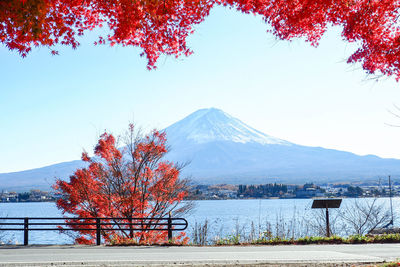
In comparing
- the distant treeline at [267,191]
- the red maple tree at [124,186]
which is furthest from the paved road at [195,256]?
the distant treeline at [267,191]

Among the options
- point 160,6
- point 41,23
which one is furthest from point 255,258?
point 41,23

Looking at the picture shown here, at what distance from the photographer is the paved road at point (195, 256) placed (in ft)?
33.2

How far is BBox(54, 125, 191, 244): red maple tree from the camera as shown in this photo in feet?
64.6

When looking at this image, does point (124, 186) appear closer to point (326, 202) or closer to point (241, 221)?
point (326, 202)

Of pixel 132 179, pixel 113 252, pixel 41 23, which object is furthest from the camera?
pixel 132 179

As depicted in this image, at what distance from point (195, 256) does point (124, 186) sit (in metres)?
9.72

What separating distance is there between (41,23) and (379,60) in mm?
7398

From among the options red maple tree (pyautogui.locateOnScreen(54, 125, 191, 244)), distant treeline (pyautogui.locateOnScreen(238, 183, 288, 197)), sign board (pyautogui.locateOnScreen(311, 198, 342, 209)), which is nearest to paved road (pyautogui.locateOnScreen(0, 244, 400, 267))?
sign board (pyautogui.locateOnScreen(311, 198, 342, 209))

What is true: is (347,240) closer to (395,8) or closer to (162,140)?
(395,8)

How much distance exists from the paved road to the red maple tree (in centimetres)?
566

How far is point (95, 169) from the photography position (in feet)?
67.6

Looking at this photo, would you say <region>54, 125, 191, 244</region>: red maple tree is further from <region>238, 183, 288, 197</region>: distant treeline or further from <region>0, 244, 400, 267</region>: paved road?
<region>238, 183, 288, 197</region>: distant treeline

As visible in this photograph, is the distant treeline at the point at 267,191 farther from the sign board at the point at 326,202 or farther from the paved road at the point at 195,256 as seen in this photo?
the paved road at the point at 195,256

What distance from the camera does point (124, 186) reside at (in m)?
20.4
